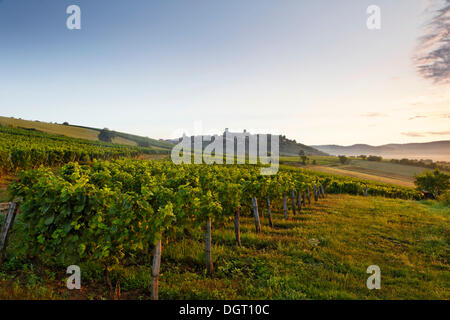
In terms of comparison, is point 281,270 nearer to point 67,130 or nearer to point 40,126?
point 40,126

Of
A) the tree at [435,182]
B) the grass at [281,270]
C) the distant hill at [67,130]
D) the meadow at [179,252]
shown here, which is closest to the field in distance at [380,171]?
the tree at [435,182]

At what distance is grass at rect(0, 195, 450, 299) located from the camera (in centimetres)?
525

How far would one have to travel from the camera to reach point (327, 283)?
579cm

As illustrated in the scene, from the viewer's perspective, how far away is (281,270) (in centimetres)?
643

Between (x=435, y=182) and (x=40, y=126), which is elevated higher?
(x=40, y=126)

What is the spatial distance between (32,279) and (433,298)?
10.2 m

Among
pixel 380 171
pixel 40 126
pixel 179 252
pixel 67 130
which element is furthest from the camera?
pixel 67 130

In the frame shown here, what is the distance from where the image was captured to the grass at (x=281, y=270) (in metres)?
5.25

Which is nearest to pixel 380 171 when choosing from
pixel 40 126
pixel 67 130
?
pixel 67 130

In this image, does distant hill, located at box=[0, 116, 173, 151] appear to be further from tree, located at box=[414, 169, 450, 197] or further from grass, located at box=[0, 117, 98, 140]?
tree, located at box=[414, 169, 450, 197]

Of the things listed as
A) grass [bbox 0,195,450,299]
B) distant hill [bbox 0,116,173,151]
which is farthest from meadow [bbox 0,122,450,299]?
distant hill [bbox 0,116,173,151]

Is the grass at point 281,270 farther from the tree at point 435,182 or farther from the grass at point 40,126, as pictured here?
the grass at point 40,126
